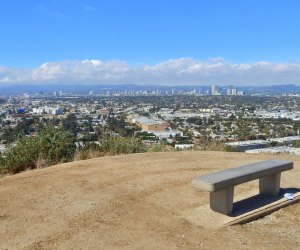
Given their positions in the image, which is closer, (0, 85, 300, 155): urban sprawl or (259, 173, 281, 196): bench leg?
(259, 173, 281, 196): bench leg

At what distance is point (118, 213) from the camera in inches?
201

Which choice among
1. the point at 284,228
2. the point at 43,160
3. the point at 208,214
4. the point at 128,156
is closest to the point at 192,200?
the point at 208,214

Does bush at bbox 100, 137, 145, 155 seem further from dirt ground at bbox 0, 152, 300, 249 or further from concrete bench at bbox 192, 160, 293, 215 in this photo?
concrete bench at bbox 192, 160, 293, 215

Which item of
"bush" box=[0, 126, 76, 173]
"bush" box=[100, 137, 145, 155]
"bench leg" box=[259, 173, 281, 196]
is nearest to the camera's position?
"bench leg" box=[259, 173, 281, 196]

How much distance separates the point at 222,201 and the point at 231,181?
0.27m

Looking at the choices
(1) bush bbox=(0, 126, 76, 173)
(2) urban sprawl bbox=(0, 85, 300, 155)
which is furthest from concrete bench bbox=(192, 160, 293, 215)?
(2) urban sprawl bbox=(0, 85, 300, 155)

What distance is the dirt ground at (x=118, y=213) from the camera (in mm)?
4324

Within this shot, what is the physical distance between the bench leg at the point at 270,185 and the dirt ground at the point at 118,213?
0.98ft

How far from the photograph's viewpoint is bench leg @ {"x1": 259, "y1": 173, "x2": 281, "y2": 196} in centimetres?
603

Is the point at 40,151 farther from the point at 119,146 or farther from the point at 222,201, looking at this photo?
the point at 222,201

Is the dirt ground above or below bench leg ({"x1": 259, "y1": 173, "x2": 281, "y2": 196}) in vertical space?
below

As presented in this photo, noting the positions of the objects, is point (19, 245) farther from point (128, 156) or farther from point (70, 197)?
point (128, 156)

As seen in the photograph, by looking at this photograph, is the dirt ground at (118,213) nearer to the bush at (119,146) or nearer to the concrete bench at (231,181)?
the concrete bench at (231,181)

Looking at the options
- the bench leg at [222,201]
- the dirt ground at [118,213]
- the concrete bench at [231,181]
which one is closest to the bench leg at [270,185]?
the concrete bench at [231,181]
